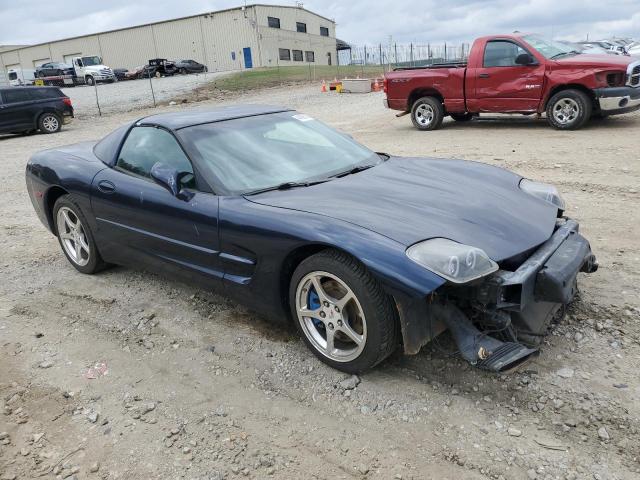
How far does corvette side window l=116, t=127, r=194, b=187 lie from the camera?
3.63 meters

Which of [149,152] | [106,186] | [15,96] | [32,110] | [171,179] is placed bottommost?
[106,186]

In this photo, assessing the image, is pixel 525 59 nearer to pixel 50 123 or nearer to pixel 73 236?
pixel 73 236

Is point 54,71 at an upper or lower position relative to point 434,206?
upper

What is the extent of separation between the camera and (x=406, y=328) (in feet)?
8.46

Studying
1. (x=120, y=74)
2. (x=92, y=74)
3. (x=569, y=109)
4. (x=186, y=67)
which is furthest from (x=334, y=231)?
(x=120, y=74)

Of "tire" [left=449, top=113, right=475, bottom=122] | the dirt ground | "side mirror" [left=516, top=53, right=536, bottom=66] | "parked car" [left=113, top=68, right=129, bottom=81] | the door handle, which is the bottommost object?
the dirt ground

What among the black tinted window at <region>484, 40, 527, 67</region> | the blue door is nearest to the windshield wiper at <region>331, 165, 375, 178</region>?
the black tinted window at <region>484, 40, 527, 67</region>

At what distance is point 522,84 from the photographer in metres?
9.83

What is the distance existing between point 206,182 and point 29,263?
9.23ft

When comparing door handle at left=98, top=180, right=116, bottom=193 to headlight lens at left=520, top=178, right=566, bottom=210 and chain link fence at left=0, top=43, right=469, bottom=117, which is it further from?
chain link fence at left=0, top=43, right=469, bottom=117

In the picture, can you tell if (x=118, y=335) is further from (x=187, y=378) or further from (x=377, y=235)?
(x=377, y=235)

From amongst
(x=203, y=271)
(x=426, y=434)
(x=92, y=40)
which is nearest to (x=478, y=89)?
(x=203, y=271)

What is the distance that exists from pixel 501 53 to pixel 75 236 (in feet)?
27.7

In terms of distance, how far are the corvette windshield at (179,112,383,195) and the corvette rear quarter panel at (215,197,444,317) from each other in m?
0.28
